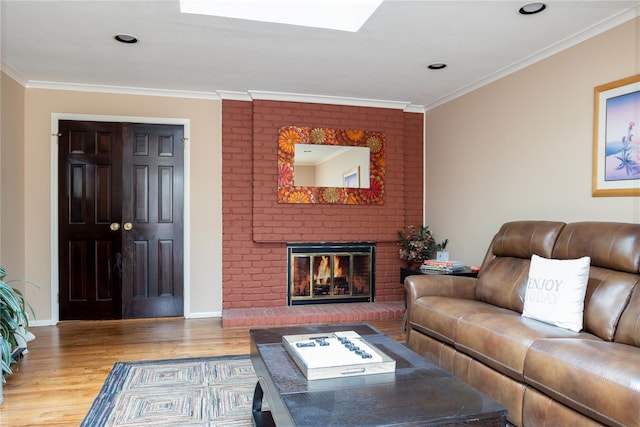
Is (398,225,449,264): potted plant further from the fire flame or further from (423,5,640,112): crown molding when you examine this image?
(423,5,640,112): crown molding

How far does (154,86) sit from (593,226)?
413cm

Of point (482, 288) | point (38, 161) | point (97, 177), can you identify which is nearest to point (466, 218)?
point (482, 288)

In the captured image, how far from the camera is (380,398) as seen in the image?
1499 millimetres

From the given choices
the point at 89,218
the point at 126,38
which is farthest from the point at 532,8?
the point at 89,218

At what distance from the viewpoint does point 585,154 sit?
9.92ft

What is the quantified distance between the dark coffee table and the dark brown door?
301 centimetres

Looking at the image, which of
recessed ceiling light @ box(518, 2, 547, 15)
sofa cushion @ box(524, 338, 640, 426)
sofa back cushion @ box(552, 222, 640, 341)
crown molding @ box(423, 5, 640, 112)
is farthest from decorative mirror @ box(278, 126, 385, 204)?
sofa cushion @ box(524, 338, 640, 426)

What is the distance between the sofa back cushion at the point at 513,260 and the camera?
2807 mm

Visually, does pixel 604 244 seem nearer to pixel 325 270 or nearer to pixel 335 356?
pixel 335 356

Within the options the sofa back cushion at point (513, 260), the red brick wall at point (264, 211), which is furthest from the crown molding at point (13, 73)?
the sofa back cushion at point (513, 260)

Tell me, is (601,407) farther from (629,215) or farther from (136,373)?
(136,373)

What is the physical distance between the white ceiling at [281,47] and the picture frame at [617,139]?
0.47m

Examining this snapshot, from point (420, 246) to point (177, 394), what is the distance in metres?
3.06

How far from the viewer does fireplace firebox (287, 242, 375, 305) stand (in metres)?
4.79
